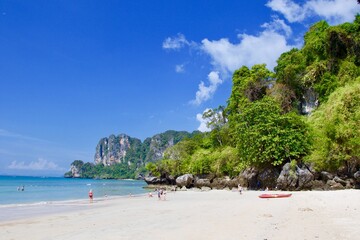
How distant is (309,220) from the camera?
12.6 meters

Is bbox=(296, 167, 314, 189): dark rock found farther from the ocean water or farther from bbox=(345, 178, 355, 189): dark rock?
the ocean water

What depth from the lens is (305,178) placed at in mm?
33781

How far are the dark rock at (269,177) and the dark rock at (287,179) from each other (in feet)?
5.87

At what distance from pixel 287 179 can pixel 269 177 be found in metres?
3.53

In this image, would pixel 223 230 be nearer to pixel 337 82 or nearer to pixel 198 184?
pixel 337 82

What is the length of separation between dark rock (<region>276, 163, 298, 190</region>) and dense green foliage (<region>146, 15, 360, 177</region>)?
932 millimetres

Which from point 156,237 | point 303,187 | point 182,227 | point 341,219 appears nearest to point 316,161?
point 303,187

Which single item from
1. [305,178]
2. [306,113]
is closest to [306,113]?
[306,113]

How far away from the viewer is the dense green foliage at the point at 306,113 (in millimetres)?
31969

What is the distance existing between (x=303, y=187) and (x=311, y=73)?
15763 millimetres

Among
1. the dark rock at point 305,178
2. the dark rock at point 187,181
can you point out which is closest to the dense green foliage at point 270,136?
the dark rock at point 305,178

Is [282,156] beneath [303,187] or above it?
above

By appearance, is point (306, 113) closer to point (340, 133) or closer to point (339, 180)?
point (340, 133)

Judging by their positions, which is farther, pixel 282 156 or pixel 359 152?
pixel 282 156
